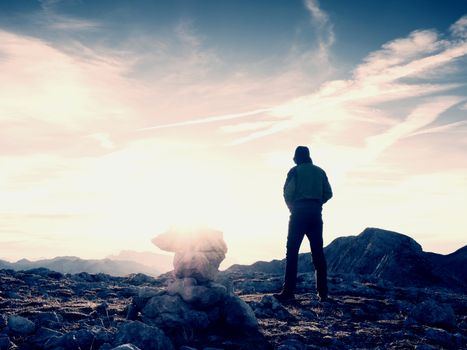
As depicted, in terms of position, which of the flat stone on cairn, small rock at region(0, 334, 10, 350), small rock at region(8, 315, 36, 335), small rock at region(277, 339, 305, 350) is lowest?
small rock at region(277, 339, 305, 350)

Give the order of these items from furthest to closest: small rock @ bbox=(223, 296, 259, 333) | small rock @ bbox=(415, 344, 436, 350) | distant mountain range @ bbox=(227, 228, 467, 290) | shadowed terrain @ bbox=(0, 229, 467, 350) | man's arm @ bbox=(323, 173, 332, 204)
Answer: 1. distant mountain range @ bbox=(227, 228, 467, 290)
2. man's arm @ bbox=(323, 173, 332, 204)
3. small rock @ bbox=(223, 296, 259, 333)
4. small rock @ bbox=(415, 344, 436, 350)
5. shadowed terrain @ bbox=(0, 229, 467, 350)

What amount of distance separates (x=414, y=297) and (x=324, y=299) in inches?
116

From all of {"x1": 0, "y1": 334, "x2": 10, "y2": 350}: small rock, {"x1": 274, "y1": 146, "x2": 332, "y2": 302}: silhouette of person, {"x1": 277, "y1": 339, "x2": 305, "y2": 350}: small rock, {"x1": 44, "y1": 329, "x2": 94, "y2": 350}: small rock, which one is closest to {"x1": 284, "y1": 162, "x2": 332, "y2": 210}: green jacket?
{"x1": 274, "y1": 146, "x2": 332, "y2": 302}: silhouette of person

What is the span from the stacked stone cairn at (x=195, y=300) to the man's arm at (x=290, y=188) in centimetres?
284

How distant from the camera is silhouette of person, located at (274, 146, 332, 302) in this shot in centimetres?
995

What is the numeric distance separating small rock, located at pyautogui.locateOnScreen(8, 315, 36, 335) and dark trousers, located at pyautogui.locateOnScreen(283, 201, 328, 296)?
19.3ft

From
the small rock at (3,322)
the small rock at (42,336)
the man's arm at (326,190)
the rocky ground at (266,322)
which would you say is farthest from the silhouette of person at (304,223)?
the small rock at (3,322)

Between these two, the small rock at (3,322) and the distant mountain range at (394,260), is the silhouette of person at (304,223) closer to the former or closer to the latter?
the small rock at (3,322)

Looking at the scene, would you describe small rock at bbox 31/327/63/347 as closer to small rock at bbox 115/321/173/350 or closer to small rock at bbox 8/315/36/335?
small rock at bbox 8/315/36/335

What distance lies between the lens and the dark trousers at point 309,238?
9.94 metres

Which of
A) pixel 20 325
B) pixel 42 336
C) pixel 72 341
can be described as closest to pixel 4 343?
pixel 42 336

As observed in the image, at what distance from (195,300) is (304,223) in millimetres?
3983

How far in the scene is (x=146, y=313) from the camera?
661 cm

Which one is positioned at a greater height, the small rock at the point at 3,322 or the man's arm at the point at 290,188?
the man's arm at the point at 290,188
